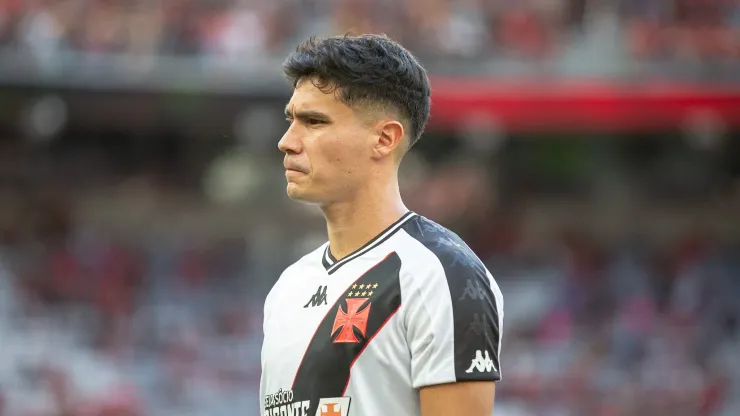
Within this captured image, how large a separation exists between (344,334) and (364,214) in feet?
1.20

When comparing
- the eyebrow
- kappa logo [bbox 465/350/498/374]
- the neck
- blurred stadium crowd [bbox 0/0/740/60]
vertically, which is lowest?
kappa logo [bbox 465/350/498/374]

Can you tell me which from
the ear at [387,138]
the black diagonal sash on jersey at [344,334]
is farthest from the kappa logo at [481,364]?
the ear at [387,138]

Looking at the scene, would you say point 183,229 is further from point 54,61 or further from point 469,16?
point 469,16

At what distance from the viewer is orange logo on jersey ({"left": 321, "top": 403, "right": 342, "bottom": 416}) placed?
118 inches

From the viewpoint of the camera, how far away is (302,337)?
3.15m

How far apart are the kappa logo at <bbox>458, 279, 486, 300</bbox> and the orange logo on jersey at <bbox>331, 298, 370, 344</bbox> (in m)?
0.26

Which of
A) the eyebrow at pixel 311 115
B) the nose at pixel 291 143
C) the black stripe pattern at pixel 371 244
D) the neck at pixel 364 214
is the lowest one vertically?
the black stripe pattern at pixel 371 244

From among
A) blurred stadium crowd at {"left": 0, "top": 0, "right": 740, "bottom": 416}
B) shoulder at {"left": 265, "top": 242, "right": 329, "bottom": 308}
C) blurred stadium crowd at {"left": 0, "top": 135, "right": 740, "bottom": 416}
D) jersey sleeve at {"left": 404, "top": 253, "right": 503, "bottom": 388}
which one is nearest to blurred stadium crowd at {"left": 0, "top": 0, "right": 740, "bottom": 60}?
blurred stadium crowd at {"left": 0, "top": 0, "right": 740, "bottom": 416}

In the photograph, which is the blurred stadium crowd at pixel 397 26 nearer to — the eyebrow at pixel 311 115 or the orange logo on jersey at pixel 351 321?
the eyebrow at pixel 311 115

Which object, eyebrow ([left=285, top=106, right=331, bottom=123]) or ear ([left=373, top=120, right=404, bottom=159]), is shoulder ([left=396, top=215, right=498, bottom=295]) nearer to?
ear ([left=373, top=120, right=404, bottom=159])

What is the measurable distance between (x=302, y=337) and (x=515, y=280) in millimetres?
Answer: 11133

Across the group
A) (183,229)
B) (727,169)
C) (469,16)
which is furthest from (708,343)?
(183,229)

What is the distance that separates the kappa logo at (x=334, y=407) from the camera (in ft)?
9.84

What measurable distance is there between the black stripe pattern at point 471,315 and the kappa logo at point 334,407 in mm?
323
